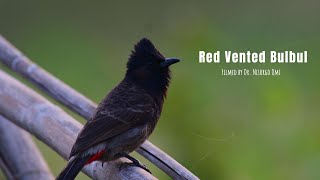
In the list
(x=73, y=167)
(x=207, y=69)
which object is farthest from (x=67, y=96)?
(x=207, y=69)

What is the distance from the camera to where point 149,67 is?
371 cm

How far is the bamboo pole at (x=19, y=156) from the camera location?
362 centimetres

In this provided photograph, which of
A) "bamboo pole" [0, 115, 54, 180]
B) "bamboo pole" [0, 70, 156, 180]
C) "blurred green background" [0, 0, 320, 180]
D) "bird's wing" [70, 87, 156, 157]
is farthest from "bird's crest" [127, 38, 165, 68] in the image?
"bamboo pole" [0, 115, 54, 180]

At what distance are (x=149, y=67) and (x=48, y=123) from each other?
54 cm

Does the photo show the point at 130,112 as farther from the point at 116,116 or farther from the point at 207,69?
the point at 207,69

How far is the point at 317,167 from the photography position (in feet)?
11.5

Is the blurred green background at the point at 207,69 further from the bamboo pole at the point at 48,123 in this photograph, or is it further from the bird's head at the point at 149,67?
the bamboo pole at the point at 48,123

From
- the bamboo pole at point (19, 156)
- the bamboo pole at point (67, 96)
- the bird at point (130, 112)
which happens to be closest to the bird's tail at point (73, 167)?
the bird at point (130, 112)

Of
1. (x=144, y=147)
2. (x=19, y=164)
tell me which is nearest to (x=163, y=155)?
(x=144, y=147)

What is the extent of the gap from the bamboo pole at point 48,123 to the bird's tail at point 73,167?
75mm

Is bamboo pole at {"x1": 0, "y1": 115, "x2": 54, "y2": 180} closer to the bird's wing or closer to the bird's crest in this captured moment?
the bird's wing

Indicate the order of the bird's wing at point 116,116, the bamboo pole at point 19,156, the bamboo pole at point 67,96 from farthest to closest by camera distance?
the bamboo pole at point 19,156 → the bird's wing at point 116,116 → the bamboo pole at point 67,96

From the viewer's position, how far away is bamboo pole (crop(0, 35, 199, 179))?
303 cm

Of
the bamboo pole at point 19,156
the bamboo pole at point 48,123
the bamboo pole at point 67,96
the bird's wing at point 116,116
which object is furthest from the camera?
the bamboo pole at point 19,156
